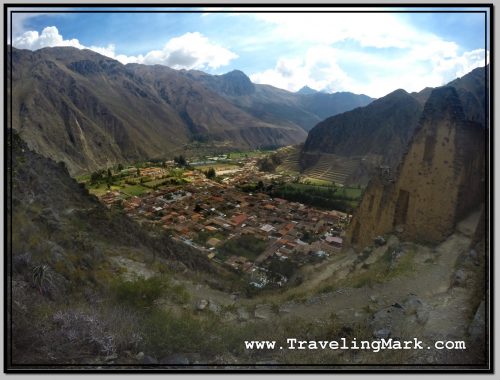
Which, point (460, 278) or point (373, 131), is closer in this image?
point (460, 278)

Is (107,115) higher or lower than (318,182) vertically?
higher

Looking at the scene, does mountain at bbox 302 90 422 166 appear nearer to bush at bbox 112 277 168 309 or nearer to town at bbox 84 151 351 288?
town at bbox 84 151 351 288

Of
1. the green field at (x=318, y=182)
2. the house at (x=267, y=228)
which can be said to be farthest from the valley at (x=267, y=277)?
the green field at (x=318, y=182)

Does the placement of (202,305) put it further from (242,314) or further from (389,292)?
(389,292)

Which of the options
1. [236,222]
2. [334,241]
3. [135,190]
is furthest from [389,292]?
[135,190]

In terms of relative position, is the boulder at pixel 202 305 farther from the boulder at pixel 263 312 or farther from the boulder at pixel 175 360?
the boulder at pixel 175 360

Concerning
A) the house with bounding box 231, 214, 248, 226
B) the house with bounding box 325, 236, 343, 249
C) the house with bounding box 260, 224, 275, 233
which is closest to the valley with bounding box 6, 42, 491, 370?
the house with bounding box 325, 236, 343, 249
